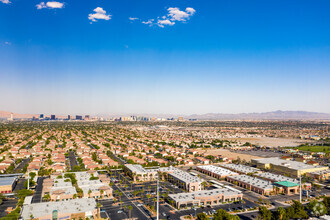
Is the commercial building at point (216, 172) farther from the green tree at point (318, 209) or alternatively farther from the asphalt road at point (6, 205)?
the asphalt road at point (6, 205)

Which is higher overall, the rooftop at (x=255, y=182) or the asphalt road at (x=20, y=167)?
the rooftop at (x=255, y=182)

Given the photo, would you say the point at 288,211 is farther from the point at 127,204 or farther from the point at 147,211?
the point at 127,204

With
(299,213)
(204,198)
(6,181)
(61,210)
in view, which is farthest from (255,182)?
(6,181)

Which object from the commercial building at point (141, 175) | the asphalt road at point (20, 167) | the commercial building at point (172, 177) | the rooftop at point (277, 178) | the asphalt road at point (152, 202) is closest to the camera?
the asphalt road at point (152, 202)

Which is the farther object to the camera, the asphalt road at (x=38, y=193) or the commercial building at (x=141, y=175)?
the commercial building at (x=141, y=175)

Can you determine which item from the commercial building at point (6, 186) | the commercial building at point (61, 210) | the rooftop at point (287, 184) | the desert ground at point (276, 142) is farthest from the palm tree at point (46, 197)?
the desert ground at point (276, 142)

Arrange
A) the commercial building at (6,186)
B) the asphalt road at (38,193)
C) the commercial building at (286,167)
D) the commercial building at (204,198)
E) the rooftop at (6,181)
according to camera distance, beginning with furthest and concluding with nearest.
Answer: the commercial building at (286,167)
the rooftop at (6,181)
the commercial building at (6,186)
the asphalt road at (38,193)
the commercial building at (204,198)
